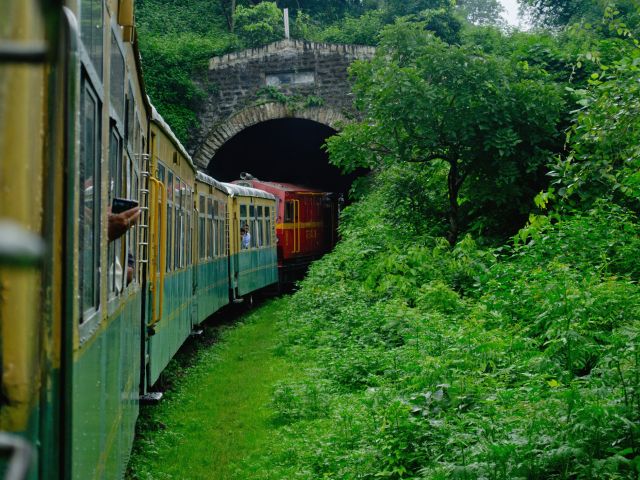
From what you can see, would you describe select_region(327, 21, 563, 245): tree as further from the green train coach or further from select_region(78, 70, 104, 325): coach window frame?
select_region(78, 70, 104, 325): coach window frame

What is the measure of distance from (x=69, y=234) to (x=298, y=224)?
65.7ft

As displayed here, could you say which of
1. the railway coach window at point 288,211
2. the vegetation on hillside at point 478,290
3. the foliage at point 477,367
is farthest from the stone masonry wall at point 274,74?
the foliage at point 477,367

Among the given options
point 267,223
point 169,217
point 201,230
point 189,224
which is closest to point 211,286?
point 201,230

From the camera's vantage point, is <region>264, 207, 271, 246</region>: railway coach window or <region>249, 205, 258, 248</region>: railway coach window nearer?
<region>249, 205, 258, 248</region>: railway coach window

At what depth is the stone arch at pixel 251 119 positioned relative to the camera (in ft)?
78.8

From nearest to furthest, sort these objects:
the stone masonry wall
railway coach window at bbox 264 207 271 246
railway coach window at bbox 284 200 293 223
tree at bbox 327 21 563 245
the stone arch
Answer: tree at bbox 327 21 563 245
railway coach window at bbox 264 207 271 246
railway coach window at bbox 284 200 293 223
the stone masonry wall
the stone arch

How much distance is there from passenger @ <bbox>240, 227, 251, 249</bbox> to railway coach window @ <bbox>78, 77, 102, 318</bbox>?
44.2 feet

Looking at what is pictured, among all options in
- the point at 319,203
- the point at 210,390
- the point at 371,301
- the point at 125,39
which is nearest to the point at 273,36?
the point at 319,203

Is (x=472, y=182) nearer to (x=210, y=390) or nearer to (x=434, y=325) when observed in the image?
(x=434, y=325)

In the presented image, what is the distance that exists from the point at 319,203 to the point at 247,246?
816 centimetres

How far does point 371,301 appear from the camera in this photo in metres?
11.2

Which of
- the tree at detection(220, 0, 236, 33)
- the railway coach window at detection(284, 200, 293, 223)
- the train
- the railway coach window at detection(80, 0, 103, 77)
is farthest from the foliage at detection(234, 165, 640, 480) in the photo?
Answer: the tree at detection(220, 0, 236, 33)

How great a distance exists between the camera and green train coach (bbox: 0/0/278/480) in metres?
0.70

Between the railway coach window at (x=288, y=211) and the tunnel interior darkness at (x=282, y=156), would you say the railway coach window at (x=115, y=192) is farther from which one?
the tunnel interior darkness at (x=282, y=156)
